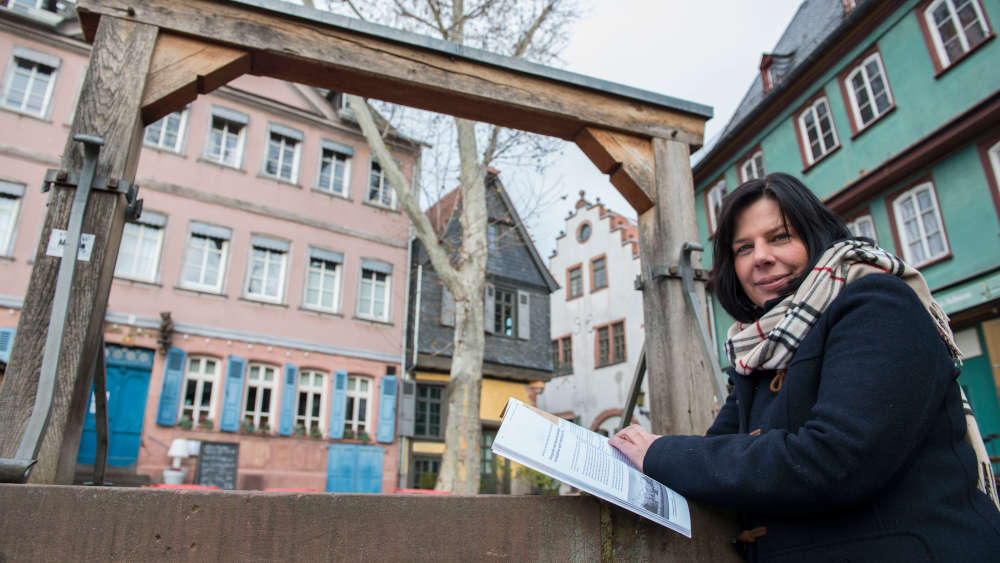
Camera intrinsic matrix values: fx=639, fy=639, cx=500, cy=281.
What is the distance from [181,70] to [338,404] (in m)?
12.8

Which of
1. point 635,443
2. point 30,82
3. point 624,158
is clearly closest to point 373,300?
point 30,82

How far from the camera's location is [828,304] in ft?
4.31

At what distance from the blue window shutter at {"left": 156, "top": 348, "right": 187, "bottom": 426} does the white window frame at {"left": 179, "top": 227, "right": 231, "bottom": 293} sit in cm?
142

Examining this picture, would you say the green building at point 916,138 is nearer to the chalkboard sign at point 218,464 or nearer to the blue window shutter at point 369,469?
the blue window shutter at point 369,469

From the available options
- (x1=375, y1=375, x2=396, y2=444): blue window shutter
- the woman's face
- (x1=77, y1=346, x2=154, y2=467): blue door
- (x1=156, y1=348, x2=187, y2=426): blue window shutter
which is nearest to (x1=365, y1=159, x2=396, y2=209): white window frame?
(x1=375, y1=375, x2=396, y2=444): blue window shutter

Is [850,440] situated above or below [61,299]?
below

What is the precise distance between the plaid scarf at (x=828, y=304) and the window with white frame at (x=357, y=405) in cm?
1406

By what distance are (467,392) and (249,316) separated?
628 cm

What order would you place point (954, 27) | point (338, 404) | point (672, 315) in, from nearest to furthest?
point (672, 315)
point (954, 27)
point (338, 404)

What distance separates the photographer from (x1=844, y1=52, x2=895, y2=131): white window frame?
38.8 ft

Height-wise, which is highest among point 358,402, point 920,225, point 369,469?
point 920,225

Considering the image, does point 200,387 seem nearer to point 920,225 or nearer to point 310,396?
point 310,396

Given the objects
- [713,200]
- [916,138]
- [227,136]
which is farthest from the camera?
[713,200]

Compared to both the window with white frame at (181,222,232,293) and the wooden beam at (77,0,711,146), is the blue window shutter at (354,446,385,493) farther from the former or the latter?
the wooden beam at (77,0,711,146)
